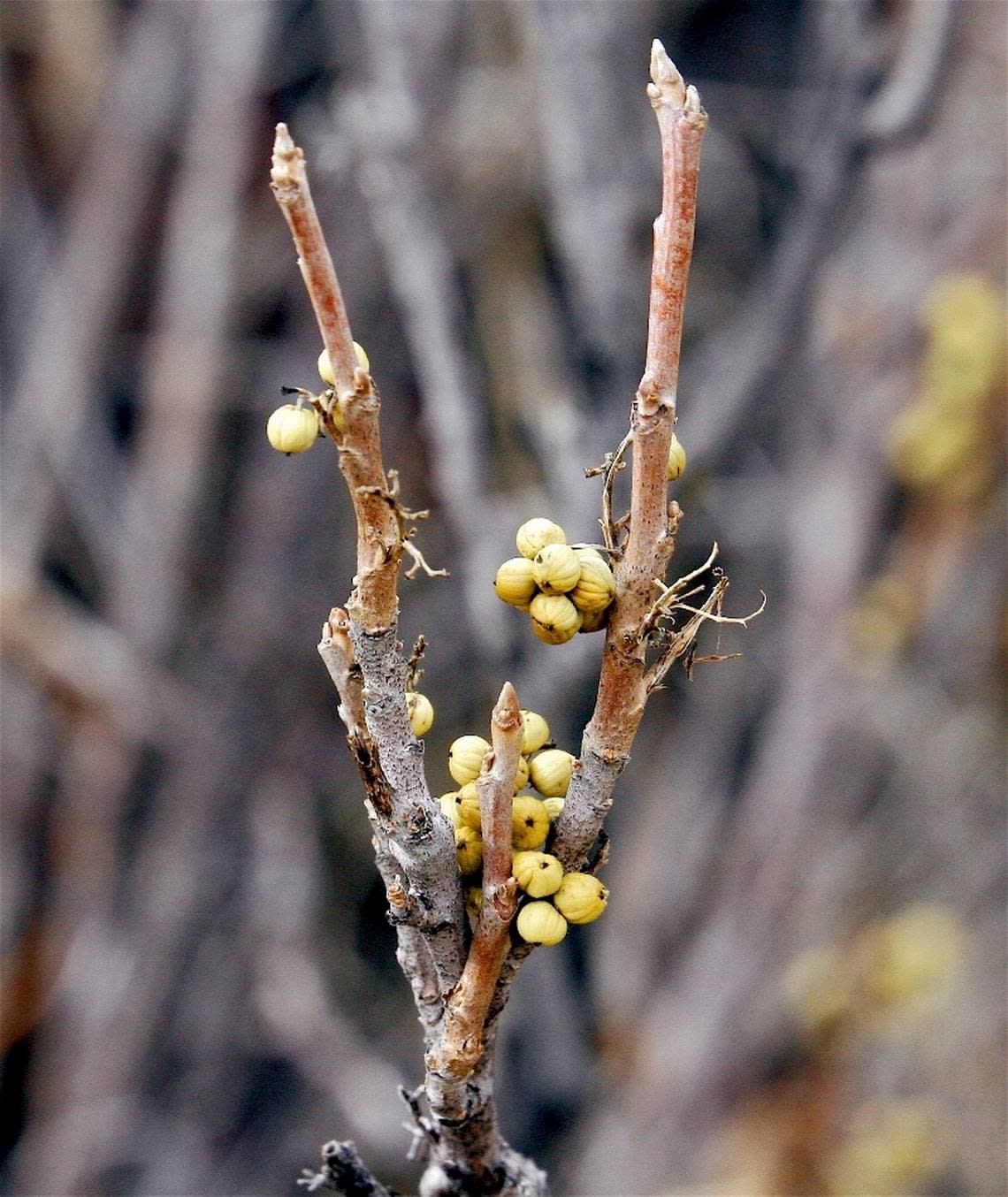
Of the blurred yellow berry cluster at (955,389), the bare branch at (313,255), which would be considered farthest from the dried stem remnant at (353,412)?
the blurred yellow berry cluster at (955,389)

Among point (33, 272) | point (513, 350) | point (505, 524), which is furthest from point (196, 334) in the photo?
point (505, 524)

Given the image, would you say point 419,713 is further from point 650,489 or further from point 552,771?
point 650,489

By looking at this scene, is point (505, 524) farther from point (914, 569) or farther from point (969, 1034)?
point (969, 1034)

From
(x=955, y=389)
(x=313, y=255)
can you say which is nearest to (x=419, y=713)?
(x=313, y=255)

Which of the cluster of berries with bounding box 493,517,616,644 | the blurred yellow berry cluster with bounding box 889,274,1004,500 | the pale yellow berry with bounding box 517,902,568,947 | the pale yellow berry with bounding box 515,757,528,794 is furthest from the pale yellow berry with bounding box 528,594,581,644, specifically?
the blurred yellow berry cluster with bounding box 889,274,1004,500

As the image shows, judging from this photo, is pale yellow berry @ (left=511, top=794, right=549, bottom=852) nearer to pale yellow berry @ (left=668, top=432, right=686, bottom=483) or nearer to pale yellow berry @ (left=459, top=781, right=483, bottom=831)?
pale yellow berry @ (left=459, top=781, right=483, bottom=831)

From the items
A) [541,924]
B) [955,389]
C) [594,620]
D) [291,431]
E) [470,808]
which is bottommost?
[541,924]

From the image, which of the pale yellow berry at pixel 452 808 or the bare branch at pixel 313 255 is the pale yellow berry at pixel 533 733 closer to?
the pale yellow berry at pixel 452 808
